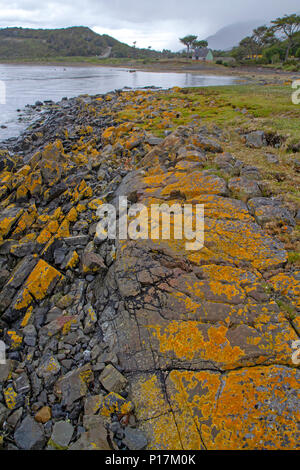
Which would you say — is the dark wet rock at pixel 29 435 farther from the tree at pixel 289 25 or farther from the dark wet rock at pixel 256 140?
the tree at pixel 289 25

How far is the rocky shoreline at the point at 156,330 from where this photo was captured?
352cm

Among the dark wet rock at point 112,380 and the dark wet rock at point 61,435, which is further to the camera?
the dark wet rock at point 112,380

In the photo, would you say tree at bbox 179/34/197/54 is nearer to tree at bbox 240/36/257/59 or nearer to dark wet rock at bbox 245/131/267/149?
tree at bbox 240/36/257/59

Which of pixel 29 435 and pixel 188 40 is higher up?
pixel 188 40

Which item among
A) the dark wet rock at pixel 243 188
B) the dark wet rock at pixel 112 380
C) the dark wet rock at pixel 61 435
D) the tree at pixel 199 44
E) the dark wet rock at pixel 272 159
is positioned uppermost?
the tree at pixel 199 44

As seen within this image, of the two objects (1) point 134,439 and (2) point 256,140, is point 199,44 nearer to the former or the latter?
(2) point 256,140

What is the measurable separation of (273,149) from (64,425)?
1171cm

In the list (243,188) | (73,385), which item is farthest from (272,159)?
(73,385)

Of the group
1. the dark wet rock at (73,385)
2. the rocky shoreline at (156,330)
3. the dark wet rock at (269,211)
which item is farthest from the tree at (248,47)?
the dark wet rock at (73,385)

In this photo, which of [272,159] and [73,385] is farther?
[272,159]

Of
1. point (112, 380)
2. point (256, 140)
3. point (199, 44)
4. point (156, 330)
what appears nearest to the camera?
point (112, 380)

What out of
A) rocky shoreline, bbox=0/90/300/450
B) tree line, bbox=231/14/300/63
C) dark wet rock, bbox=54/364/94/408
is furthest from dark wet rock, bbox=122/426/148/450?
tree line, bbox=231/14/300/63

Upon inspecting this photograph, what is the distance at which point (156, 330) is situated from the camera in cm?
456

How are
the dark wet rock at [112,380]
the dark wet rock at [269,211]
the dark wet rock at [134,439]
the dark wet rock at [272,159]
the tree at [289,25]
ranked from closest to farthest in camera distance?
the dark wet rock at [134,439], the dark wet rock at [112,380], the dark wet rock at [269,211], the dark wet rock at [272,159], the tree at [289,25]
